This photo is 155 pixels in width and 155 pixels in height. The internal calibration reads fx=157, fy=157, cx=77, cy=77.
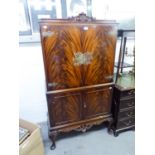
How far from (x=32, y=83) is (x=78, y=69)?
2.69 ft

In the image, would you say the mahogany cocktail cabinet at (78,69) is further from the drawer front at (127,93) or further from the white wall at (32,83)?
the white wall at (32,83)

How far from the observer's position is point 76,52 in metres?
1.66

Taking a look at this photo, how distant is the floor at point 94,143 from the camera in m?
1.88

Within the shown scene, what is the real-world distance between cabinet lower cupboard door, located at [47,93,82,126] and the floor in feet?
1.12

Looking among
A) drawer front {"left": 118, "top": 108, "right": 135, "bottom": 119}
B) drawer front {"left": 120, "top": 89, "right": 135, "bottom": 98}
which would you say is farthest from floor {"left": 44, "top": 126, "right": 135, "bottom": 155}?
drawer front {"left": 120, "top": 89, "right": 135, "bottom": 98}

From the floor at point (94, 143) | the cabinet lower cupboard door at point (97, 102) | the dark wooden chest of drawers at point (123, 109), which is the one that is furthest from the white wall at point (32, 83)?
the dark wooden chest of drawers at point (123, 109)

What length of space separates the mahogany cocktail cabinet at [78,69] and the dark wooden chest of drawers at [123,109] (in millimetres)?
89

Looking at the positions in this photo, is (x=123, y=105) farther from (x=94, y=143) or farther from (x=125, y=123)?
(x=94, y=143)

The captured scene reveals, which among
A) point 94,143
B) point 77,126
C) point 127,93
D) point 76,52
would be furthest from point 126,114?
point 76,52

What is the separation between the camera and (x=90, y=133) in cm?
220

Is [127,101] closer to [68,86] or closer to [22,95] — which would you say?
[68,86]

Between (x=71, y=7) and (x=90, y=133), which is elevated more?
(x=71, y=7)
